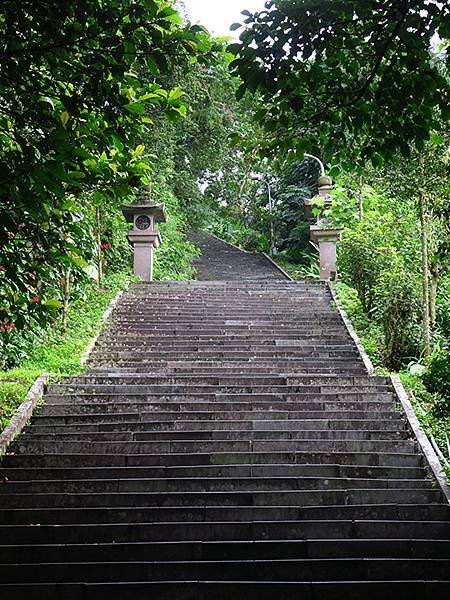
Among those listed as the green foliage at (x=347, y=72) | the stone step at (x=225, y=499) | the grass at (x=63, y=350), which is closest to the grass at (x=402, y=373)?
the stone step at (x=225, y=499)

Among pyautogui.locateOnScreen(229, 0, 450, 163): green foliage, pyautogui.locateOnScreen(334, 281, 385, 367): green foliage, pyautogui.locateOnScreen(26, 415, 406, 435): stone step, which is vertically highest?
pyautogui.locateOnScreen(229, 0, 450, 163): green foliage

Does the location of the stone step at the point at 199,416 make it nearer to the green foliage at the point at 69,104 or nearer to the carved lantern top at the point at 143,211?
the green foliage at the point at 69,104

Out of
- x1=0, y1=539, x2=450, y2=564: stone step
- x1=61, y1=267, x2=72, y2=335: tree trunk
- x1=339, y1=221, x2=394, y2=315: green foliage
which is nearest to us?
x1=0, y1=539, x2=450, y2=564: stone step

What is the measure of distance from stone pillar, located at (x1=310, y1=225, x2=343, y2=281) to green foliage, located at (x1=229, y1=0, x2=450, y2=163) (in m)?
11.3

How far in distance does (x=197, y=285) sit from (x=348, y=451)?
27.4ft

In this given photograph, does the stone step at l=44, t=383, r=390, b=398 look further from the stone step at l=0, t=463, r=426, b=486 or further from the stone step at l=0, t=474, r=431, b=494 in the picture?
the stone step at l=0, t=474, r=431, b=494

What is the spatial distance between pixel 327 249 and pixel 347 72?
11762 mm

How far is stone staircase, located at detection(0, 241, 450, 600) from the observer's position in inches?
193

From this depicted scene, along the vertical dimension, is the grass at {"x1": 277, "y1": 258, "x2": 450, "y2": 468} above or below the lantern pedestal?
below

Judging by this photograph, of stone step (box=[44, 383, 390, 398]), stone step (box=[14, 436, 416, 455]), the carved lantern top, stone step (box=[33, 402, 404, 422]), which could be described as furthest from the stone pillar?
stone step (box=[14, 436, 416, 455])

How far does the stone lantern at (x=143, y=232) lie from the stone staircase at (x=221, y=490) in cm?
638

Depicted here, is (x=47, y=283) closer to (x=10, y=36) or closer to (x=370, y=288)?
(x=10, y=36)

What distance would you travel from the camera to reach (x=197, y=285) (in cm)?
1491

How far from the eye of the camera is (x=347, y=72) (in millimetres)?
4738
